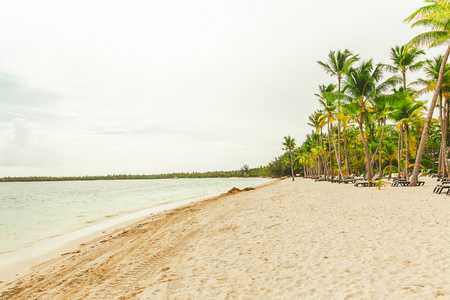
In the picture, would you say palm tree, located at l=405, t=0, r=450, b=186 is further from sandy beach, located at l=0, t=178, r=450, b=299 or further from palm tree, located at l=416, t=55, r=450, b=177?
sandy beach, located at l=0, t=178, r=450, b=299

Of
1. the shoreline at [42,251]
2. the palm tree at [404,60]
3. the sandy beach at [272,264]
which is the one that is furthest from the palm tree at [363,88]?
the shoreline at [42,251]

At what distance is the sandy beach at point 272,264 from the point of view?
154 inches

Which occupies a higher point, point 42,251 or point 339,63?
point 339,63

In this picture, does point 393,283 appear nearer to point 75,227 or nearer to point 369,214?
point 369,214

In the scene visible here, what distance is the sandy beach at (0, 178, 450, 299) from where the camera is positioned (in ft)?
12.8

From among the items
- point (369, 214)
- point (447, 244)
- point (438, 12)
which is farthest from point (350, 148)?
point (447, 244)

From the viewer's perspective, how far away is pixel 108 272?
557 cm

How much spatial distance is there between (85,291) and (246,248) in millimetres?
3541

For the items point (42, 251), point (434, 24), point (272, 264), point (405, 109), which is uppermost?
point (434, 24)

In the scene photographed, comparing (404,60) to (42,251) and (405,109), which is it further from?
(42,251)

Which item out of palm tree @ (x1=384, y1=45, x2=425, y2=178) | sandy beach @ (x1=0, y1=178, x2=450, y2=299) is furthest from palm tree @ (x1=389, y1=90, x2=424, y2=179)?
sandy beach @ (x1=0, y1=178, x2=450, y2=299)

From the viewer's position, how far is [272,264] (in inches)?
196

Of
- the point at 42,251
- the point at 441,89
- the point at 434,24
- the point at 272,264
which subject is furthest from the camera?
the point at 441,89

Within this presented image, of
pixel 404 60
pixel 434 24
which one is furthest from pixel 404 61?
pixel 434 24
